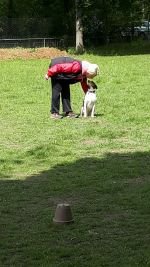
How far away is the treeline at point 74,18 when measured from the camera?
42438mm

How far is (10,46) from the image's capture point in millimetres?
41625

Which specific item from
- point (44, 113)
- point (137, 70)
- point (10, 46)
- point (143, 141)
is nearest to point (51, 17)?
point (10, 46)

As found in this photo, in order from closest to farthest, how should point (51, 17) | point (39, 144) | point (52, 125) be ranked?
point (39, 144)
point (52, 125)
point (51, 17)

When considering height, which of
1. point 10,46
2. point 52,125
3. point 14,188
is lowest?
point 10,46

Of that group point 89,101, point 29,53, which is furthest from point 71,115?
point 29,53

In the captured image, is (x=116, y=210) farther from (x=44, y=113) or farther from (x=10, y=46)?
(x=10, y=46)

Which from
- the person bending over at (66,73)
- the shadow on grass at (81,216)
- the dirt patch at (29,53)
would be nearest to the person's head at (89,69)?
the person bending over at (66,73)

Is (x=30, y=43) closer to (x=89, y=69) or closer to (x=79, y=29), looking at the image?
(x=79, y=29)

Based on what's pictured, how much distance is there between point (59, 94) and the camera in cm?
1396

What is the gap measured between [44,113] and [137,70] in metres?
10.3

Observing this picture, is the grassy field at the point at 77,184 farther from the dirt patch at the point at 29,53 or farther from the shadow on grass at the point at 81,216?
the dirt patch at the point at 29,53

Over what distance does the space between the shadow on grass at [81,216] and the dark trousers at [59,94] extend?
466 cm

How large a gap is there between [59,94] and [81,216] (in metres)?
7.57

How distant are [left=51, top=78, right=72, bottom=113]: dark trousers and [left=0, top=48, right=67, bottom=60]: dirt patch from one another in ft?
67.3
